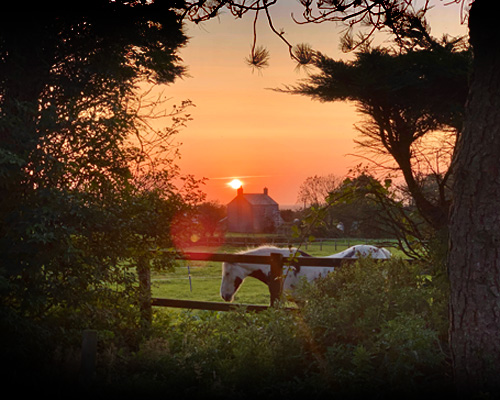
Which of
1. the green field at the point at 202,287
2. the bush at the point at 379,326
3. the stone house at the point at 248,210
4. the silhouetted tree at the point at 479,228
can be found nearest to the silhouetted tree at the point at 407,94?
the bush at the point at 379,326

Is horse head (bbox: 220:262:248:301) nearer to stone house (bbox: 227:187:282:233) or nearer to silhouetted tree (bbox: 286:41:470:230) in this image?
silhouetted tree (bbox: 286:41:470:230)

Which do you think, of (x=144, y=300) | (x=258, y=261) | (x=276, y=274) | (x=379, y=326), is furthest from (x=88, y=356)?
(x=258, y=261)

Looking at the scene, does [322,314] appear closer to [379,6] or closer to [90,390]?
[90,390]

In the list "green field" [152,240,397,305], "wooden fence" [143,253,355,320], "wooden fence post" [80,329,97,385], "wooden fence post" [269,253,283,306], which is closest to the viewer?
"wooden fence post" [80,329,97,385]

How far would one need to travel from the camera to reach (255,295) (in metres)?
20.3

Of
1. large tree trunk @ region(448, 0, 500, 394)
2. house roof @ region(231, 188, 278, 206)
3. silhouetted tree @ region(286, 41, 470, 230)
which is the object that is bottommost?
large tree trunk @ region(448, 0, 500, 394)

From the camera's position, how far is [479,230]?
4.37m

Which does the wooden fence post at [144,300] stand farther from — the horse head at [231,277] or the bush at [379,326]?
the horse head at [231,277]

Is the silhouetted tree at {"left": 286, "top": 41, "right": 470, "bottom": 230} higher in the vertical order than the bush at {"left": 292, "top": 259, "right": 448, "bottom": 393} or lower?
higher

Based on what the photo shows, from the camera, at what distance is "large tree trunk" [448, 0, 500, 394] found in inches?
171

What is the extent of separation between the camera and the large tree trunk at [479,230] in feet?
14.3

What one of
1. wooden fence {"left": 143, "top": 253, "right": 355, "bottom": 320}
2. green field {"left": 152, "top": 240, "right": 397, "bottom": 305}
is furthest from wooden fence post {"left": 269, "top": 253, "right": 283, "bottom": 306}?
green field {"left": 152, "top": 240, "right": 397, "bottom": 305}

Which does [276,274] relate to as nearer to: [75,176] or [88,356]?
[75,176]

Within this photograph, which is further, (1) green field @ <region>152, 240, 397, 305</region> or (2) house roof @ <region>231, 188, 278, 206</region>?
(2) house roof @ <region>231, 188, 278, 206</region>
